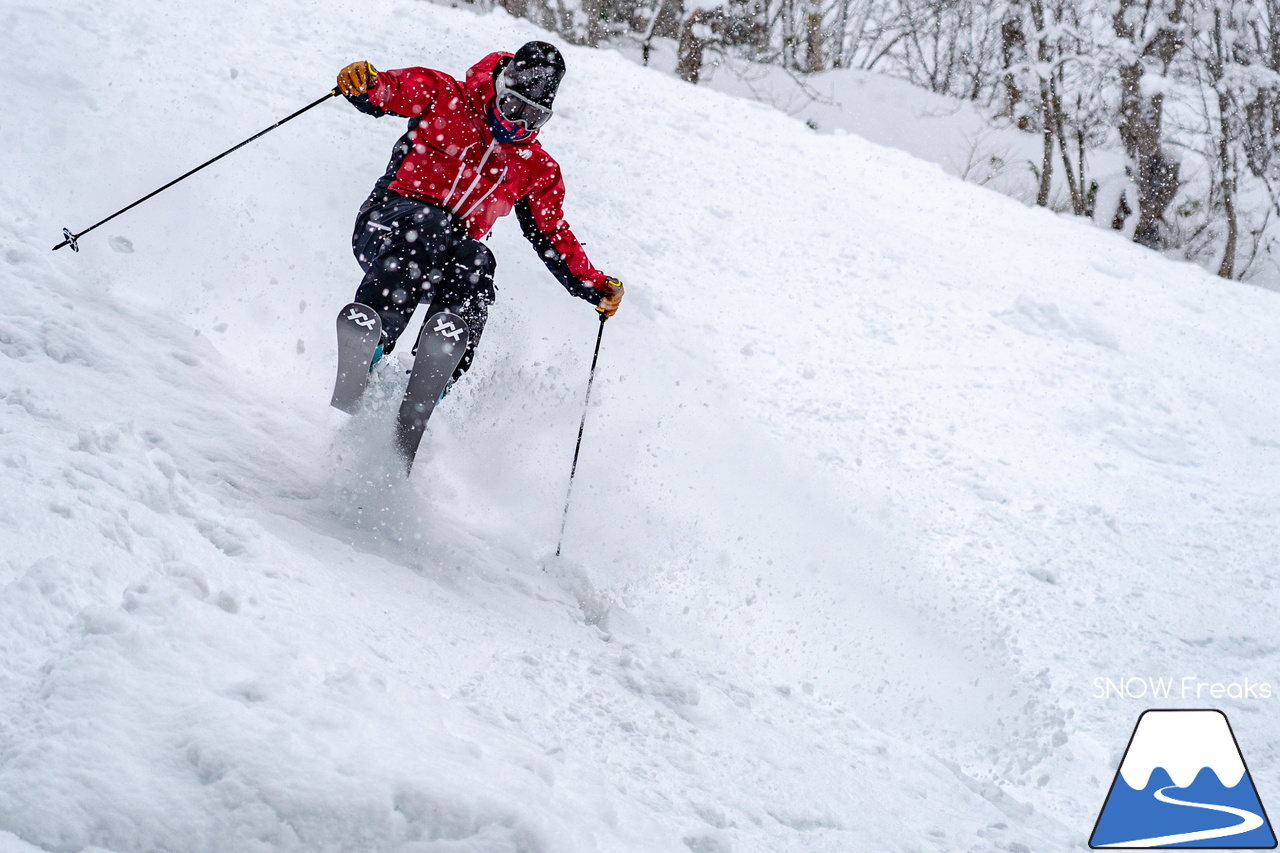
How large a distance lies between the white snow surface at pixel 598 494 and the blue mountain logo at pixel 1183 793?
0.10 m

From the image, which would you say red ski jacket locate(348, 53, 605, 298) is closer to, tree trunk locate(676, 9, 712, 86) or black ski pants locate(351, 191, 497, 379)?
black ski pants locate(351, 191, 497, 379)

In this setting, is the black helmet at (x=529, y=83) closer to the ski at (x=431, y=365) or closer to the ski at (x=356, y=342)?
the ski at (x=431, y=365)

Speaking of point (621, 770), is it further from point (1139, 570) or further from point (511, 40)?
point (511, 40)

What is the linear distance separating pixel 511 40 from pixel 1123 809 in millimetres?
9073

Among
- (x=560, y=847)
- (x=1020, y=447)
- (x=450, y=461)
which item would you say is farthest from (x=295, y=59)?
(x=560, y=847)

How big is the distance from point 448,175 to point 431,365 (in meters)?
0.77

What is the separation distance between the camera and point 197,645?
1.86 metres

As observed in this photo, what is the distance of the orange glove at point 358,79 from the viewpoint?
11.0ft

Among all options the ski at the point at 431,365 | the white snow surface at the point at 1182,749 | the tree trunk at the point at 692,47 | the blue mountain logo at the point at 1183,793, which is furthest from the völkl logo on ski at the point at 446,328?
the tree trunk at the point at 692,47

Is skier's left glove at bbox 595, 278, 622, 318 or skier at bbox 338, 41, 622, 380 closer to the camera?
skier at bbox 338, 41, 622, 380

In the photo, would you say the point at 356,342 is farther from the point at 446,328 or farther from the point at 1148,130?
the point at 1148,130

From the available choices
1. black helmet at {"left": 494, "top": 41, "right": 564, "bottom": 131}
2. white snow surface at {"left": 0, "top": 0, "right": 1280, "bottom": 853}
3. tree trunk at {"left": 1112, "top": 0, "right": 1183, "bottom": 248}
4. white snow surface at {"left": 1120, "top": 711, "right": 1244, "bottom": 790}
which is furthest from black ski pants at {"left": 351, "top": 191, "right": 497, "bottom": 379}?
tree trunk at {"left": 1112, "top": 0, "right": 1183, "bottom": 248}

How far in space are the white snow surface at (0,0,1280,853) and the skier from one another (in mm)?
445

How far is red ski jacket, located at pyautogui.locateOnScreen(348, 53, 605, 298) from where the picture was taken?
3443 mm
